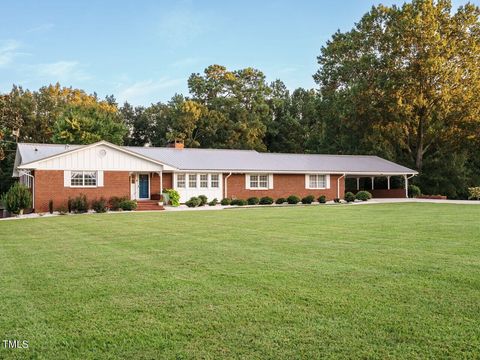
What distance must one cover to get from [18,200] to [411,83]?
32.7 m

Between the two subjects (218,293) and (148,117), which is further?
(148,117)

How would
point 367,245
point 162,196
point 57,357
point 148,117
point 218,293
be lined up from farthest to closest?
point 148,117
point 162,196
point 367,245
point 218,293
point 57,357

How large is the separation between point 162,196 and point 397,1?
96.1ft

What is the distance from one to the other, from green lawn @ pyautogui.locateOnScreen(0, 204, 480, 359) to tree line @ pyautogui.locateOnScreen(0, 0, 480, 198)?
34035 millimetres

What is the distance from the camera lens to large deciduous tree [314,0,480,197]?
40438 millimetres

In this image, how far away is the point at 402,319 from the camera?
15.7 ft

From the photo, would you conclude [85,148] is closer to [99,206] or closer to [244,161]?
[99,206]

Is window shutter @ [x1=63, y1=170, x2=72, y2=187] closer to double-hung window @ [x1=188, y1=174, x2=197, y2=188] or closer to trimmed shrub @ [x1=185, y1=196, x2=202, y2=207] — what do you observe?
trimmed shrub @ [x1=185, y1=196, x2=202, y2=207]

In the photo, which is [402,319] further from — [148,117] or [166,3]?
[148,117]

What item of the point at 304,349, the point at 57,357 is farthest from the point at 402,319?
the point at 57,357

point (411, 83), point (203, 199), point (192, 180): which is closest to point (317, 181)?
point (203, 199)

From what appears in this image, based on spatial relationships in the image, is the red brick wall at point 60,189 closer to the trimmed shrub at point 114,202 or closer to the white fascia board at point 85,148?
→ the trimmed shrub at point 114,202

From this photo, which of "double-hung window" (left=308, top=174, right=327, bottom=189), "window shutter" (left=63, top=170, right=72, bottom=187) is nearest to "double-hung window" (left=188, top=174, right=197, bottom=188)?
"window shutter" (left=63, top=170, right=72, bottom=187)

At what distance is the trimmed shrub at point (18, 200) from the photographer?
984 inches
